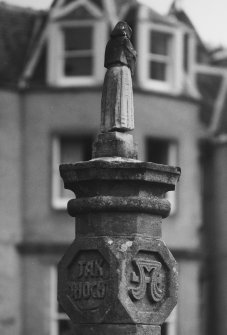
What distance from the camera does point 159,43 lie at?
33094mm

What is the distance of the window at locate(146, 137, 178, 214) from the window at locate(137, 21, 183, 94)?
1314 mm

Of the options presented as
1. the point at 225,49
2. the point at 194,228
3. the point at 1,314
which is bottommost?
the point at 1,314

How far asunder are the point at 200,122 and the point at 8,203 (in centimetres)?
674

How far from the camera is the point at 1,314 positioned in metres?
31.1

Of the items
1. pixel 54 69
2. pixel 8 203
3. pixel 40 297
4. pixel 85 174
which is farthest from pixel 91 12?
pixel 85 174

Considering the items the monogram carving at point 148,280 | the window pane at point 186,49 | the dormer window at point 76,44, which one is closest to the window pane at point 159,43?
the window pane at point 186,49

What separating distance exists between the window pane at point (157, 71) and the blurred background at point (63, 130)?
3 cm

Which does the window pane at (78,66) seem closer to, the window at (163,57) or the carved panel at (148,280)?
the window at (163,57)

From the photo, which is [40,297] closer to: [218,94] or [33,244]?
[33,244]

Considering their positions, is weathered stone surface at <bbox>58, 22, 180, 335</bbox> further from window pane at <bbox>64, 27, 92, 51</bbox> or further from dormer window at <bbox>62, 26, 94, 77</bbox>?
window pane at <bbox>64, 27, 92, 51</bbox>

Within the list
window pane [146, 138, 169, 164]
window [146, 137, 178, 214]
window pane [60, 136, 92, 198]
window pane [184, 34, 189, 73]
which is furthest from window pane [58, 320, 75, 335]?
window pane [184, 34, 189, 73]

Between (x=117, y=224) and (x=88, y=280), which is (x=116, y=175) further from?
(x=88, y=280)

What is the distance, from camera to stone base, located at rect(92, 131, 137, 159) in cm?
1170

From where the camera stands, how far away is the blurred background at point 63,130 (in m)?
31.5
